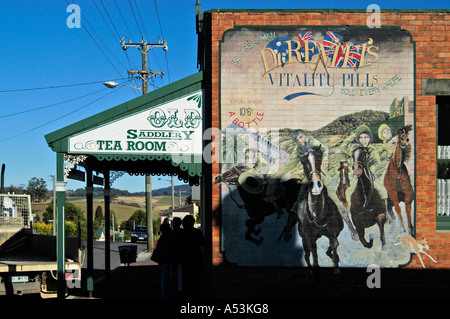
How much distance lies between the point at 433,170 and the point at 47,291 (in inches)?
332

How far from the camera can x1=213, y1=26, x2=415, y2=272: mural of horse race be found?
10.2 meters

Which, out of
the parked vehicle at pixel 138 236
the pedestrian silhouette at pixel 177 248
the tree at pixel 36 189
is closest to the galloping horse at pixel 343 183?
the pedestrian silhouette at pixel 177 248

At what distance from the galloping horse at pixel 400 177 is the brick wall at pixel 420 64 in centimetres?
18

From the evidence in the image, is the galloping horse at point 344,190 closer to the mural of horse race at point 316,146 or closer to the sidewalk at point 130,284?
the mural of horse race at point 316,146

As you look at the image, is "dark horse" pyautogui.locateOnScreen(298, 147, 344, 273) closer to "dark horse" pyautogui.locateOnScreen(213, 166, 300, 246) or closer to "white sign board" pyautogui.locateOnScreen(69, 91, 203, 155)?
"dark horse" pyautogui.locateOnScreen(213, 166, 300, 246)

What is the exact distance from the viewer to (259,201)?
10.4 m

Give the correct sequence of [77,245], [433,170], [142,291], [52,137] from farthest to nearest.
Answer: [142,291], [77,245], [52,137], [433,170]

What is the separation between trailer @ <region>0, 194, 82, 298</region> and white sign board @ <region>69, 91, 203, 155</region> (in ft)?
8.76

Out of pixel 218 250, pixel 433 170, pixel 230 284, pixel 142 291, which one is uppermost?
pixel 433 170

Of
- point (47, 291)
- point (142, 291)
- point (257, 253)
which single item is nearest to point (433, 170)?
point (257, 253)

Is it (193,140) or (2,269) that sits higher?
(193,140)

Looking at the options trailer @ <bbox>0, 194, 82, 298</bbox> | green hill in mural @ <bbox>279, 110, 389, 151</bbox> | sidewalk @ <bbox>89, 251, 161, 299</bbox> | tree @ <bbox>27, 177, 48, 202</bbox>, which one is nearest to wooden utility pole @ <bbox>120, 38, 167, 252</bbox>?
sidewalk @ <bbox>89, 251, 161, 299</bbox>
